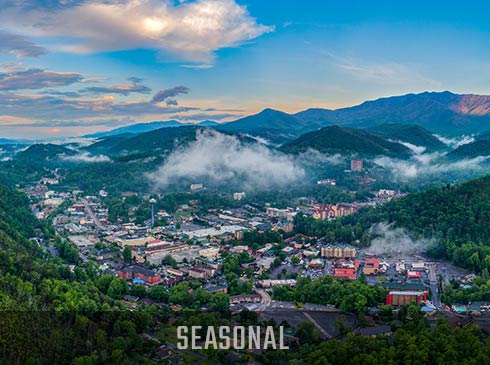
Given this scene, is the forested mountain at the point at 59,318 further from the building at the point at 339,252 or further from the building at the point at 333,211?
the building at the point at 333,211

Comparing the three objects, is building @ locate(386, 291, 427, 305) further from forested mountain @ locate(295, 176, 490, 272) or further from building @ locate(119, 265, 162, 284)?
building @ locate(119, 265, 162, 284)

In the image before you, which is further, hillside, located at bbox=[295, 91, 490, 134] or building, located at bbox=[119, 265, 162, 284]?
hillside, located at bbox=[295, 91, 490, 134]

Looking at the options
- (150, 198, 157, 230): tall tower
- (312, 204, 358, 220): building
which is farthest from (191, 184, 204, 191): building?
(312, 204, 358, 220): building

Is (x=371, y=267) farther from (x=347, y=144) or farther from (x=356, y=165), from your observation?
(x=347, y=144)

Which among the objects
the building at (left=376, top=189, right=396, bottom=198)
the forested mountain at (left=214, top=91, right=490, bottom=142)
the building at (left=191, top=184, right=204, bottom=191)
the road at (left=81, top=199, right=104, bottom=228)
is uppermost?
the forested mountain at (left=214, top=91, right=490, bottom=142)

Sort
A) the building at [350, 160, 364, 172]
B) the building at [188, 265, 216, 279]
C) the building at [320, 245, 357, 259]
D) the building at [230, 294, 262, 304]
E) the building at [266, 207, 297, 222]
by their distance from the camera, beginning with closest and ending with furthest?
the building at [230, 294, 262, 304], the building at [188, 265, 216, 279], the building at [320, 245, 357, 259], the building at [266, 207, 297, 222], the building at [350, 160, 364, 172]

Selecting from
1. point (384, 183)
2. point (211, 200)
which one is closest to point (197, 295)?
point (211, 200)

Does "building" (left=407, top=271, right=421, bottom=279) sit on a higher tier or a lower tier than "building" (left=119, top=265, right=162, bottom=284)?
lower

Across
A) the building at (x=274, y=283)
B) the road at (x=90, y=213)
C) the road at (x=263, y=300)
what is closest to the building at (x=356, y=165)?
the road at (x=90, y=213)

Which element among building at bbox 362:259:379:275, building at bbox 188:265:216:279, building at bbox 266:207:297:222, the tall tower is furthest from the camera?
building at bbox 266:207:297:222
